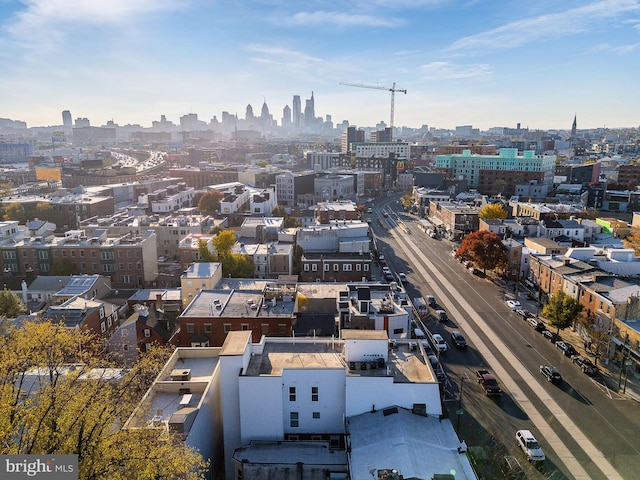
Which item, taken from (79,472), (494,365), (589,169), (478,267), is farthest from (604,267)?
(589,169)

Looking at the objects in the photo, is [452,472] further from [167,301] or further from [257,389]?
[167,301]

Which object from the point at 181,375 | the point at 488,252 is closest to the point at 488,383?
the point at 181,375

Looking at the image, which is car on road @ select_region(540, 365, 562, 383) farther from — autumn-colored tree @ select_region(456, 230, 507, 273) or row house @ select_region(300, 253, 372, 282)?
autumn-colored tree @ select_region(456, 230, 507, 273)

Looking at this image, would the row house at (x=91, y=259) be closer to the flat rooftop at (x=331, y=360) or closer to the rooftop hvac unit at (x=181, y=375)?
the rooftop hvac unit at (x=181, y=375)

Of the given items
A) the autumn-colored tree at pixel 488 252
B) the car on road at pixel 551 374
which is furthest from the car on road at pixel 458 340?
the autumn-colored tree at pixel 488 252

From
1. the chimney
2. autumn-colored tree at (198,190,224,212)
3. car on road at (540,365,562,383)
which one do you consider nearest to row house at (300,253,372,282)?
the chimney

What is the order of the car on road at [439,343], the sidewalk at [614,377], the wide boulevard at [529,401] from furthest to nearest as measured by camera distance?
the car on road at [439,343]
the sidewalk at [614,377]
the wide boulevard at [529,401]

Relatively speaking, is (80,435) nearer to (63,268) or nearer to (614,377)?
(614,377)
